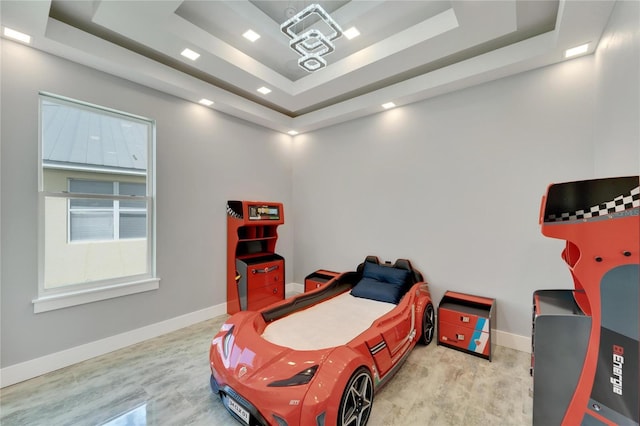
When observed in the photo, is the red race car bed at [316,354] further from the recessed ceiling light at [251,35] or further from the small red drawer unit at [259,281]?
the recessed ceiling light at [251,35]

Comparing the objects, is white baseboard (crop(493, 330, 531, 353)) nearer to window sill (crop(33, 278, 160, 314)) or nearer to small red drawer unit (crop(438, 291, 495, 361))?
small red drawer unit (crop(438, 291, 495, 361))

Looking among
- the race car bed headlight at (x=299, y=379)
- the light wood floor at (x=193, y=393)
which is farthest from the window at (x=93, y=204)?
the race car bed headlight at (x=299, y=379)

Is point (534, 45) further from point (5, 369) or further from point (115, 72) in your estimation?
point (5, 369)

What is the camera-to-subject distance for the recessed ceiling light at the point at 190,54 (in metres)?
2.58

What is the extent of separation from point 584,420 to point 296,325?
188cm

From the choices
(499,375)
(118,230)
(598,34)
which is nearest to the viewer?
(598,34)

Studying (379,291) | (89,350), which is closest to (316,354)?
(379,291)

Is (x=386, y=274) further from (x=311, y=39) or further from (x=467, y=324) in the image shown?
(x=311, y=39)

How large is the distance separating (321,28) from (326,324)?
2.86m

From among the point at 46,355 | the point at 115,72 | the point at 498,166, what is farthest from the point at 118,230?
the point at 498,166

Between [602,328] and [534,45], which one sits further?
[534,45]

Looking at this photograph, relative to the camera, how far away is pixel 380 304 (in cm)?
293

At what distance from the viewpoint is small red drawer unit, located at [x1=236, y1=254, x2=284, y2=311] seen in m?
3.62

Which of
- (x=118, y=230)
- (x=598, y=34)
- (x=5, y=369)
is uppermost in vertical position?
(x=598, y=34)
